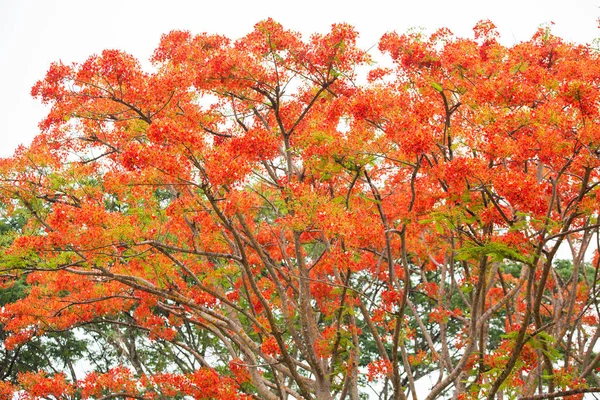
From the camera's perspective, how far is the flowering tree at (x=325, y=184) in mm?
7117

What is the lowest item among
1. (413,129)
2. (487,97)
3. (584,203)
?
(584,203)

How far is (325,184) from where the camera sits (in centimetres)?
1045

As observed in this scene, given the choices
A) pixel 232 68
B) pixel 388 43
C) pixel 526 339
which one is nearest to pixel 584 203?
pixel 526 339

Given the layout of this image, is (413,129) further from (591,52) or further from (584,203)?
(591,52)

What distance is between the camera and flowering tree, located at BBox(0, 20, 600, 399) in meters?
7.12

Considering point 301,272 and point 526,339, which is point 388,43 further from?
point 526,339

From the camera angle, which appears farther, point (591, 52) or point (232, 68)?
point (591, 52)

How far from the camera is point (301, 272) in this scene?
27.5 ft

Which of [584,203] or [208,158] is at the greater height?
[208,158]

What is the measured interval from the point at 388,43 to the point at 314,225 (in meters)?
3.77

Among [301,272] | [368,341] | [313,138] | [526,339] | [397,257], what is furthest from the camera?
[368,341]

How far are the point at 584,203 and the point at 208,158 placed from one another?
4.34 meters

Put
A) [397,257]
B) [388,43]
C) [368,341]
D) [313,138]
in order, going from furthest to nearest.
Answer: [368,341] → [397,257] → [388,43] → [313,138]

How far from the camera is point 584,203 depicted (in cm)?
727
